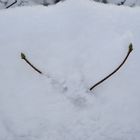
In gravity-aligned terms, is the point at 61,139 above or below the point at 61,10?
below

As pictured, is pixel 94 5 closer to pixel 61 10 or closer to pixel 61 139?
pixel 61 10

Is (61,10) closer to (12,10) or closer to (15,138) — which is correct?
(12,10)

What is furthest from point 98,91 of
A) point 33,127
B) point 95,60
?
point 33,127

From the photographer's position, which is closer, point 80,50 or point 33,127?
point 33,127

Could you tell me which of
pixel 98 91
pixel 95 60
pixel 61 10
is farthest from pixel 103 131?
pixel 61 10

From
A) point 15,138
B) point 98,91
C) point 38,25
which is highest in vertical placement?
point 38,25

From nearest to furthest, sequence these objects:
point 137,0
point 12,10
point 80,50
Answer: point 80,50 < point 12,10 < point 137,0

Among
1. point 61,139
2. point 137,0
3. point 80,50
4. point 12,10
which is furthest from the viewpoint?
point 137,0
